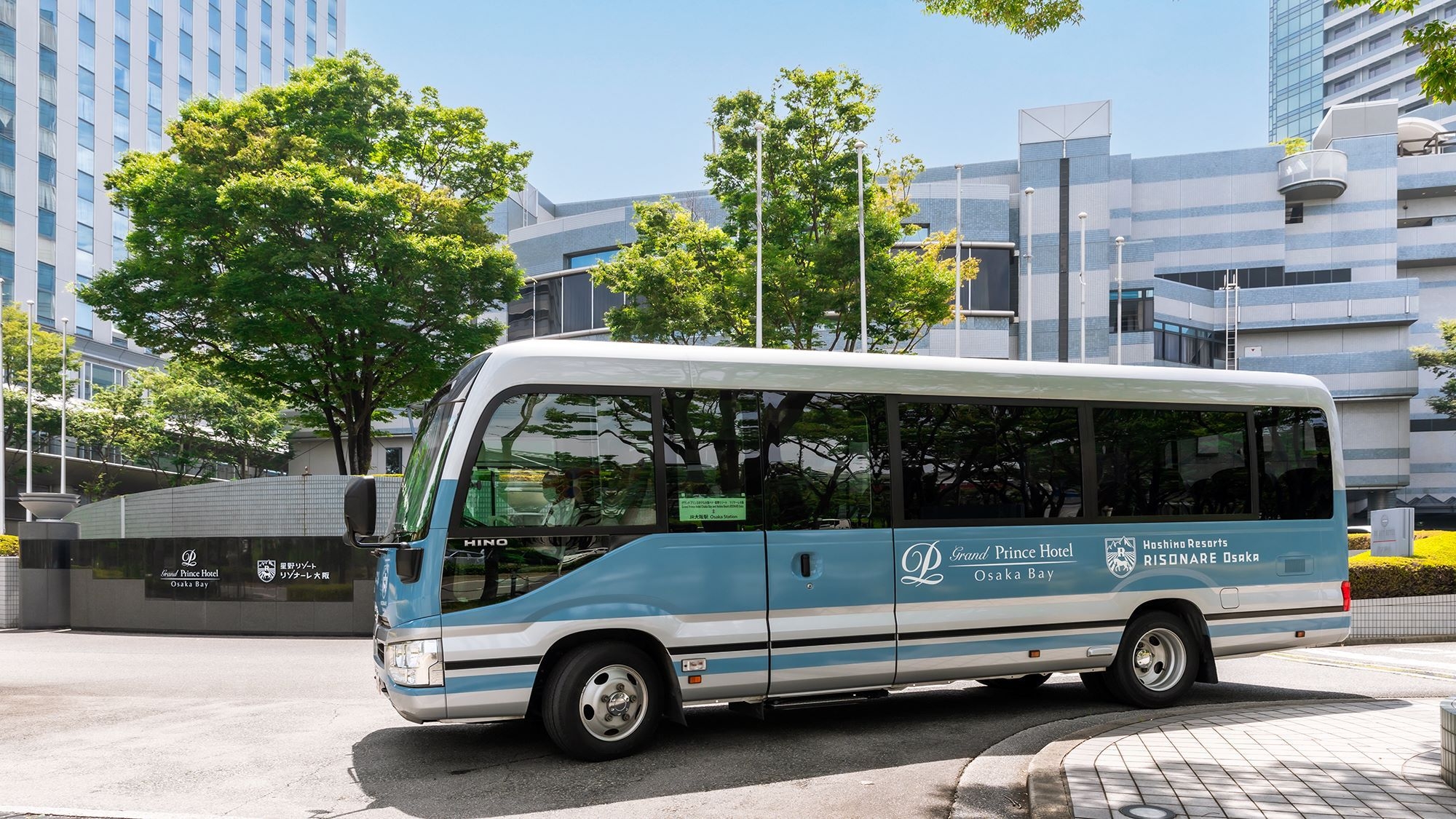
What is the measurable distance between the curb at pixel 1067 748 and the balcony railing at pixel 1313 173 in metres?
48.7

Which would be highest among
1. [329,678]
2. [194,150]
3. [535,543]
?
[194,150]

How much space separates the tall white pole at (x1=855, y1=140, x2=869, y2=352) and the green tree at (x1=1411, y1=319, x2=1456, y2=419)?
36951 millimetres

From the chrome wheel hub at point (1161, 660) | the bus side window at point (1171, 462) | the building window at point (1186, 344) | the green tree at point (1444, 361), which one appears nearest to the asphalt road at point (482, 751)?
the chrome wheel hub at point (1161, 660)

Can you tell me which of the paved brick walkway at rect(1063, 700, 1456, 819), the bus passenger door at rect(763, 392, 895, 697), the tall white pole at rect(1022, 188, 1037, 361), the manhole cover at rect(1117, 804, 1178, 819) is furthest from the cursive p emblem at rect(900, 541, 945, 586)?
the tall white pole at rect(1022, 188, 1037, 361)

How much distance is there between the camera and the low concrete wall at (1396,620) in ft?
45.8

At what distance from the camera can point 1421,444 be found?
5197 centimetres

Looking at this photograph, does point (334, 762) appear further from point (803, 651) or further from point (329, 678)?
point (329, 678)

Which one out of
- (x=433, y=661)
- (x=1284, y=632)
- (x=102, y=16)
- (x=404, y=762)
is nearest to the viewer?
(x=433, y=661)

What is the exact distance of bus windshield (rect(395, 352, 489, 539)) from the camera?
6938mm

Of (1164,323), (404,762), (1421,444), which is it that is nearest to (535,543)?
(404,762)

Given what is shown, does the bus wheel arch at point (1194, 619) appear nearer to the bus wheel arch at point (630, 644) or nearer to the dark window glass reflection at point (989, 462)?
the dark window glass reflection at point (989, 462)

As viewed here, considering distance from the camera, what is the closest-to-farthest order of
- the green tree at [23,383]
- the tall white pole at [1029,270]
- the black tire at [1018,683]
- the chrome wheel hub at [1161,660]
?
the chrome wheel hub at [1161,660], the black tire at [1018,683], the tall white pole at [1029,270], the green tree at [23,383]

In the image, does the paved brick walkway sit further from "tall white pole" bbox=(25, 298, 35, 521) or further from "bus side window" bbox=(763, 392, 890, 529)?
"tall white pole" bbox=(25, 298, 35, 521)

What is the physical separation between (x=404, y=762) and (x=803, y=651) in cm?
294
